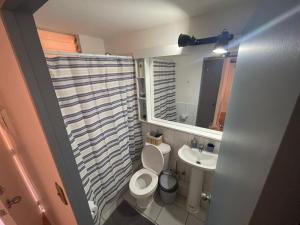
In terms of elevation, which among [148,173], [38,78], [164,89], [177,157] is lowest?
[148,173]

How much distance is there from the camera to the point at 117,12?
136 centimetres

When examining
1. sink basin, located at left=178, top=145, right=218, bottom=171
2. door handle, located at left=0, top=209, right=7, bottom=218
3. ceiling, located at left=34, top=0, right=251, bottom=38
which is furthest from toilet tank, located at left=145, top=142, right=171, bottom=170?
ceiling, located at left=34, top=0, right=251, bottom=38

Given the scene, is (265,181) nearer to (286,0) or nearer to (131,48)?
(286,0)

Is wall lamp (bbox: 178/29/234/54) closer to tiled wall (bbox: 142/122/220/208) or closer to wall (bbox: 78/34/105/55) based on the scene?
tiled wall (bbox: 142/122/220/208)

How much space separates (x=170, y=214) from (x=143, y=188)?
1.57 feet

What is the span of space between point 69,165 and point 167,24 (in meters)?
1.83

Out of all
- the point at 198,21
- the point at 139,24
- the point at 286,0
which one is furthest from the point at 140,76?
the point at 286,0

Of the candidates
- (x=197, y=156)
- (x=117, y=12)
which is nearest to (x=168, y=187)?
(x=197, y=156)

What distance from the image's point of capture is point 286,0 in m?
0.31

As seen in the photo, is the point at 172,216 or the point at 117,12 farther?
the point at 172,216

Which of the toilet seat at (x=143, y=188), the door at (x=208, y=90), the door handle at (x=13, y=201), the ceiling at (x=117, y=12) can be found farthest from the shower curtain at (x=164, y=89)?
the door handle at (x=13, y=201)

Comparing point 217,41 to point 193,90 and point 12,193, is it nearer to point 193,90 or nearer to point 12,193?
point 193,90

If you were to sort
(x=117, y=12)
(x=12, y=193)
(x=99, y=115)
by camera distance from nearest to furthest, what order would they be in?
(x=12, y=193) → (x=117, y=12) → (x=99, y=115)

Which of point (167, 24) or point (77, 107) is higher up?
point (167, 24)
